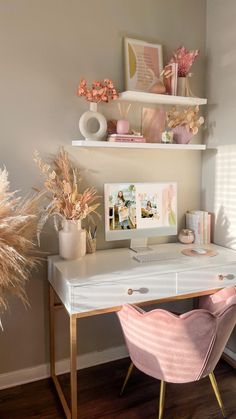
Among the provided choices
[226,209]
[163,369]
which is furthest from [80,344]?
[226,209]

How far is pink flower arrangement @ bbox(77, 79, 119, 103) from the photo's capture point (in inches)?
77.1

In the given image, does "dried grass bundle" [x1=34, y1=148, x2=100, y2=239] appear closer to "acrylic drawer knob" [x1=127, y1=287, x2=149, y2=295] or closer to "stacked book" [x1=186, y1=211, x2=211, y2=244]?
"acrylic drawer knob" [x1=127, y1=287, x2=149, y2=295]

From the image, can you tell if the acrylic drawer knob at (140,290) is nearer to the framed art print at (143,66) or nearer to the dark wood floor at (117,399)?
the dark wood floor at (117,399)

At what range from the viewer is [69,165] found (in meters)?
2.08

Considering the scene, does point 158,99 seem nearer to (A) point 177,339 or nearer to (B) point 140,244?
(B) point 140,244

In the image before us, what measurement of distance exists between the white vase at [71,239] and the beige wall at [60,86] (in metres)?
0.17

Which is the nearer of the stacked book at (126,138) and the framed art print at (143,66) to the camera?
the stacked book at (126,138)

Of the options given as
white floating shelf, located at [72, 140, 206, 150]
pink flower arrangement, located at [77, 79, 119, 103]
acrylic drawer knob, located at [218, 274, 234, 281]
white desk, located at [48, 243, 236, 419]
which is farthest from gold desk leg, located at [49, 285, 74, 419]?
pink flower arrangement, located at [77, 79, 119, 103]

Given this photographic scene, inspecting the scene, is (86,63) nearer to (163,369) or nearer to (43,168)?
(43,168)

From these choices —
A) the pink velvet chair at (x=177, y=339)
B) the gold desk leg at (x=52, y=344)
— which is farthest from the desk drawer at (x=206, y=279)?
the gold desk leg at (x=52, y=344)

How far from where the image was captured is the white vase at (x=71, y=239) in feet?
6.36

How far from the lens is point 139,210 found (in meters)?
2.23

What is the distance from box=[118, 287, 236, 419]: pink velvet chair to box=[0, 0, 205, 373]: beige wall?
0.72 m

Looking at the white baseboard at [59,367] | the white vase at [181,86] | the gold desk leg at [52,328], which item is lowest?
the white baseboard at [59,367]
